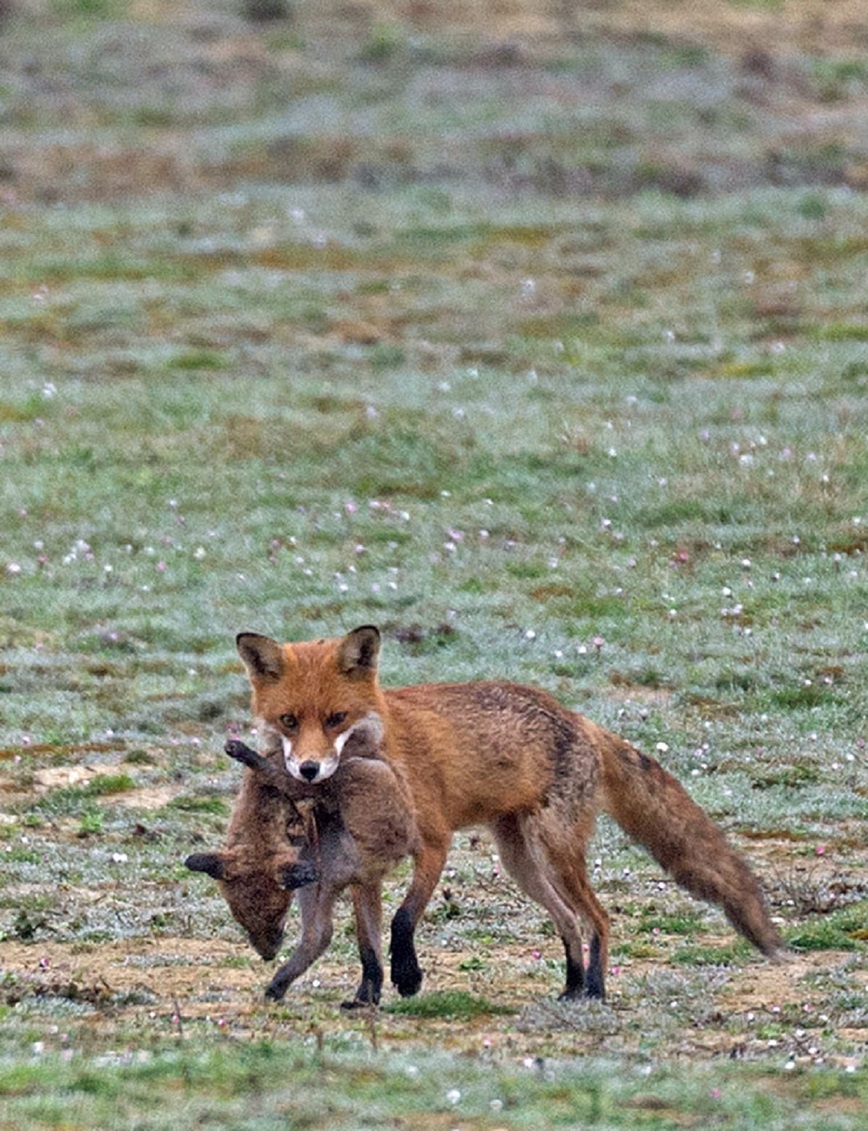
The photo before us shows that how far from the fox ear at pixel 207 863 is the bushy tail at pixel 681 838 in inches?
83.7

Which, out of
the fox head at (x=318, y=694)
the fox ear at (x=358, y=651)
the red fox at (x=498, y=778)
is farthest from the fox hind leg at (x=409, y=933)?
the fox ear at (x=358, y=651)

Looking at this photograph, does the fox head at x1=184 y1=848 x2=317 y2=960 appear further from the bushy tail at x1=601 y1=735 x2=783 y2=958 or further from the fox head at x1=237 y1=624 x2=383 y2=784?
the bushy tail at x1=601 y1=735 x2=783 y2=958

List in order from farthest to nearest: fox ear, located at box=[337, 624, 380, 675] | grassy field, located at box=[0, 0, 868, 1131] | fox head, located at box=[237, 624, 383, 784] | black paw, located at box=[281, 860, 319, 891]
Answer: fox ear, located at box=[337, 624, 380, 675] → fox head, located at box=[237, 624, 383, 784] → black paw, located at box=[281, 860, 319, 891] → grassy field, located at box=[0, 0, 868, 1131]

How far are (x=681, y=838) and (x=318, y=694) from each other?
1.95m

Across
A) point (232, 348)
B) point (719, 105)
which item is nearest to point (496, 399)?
point (232, 348)

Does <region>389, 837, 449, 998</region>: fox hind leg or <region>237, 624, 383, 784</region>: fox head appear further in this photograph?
<region>237, 624, 383, 784</region>: fox head

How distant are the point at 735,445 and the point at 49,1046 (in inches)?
584

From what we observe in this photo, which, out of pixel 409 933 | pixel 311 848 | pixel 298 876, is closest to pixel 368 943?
pixel 409 933

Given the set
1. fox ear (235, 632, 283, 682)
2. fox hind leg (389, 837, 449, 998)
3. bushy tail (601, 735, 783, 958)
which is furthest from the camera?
bushy tail (601, 735, 783, 958)

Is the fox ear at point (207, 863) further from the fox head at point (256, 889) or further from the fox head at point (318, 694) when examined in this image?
the fox head at point (318, 694)

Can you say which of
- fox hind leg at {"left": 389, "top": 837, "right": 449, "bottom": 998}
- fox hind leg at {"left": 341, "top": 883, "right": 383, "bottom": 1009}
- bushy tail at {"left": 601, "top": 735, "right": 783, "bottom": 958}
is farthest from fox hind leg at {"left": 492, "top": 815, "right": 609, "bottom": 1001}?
fox hind leg at {"left": 341, "top": 883, "right": 383, "bottom": 1009}

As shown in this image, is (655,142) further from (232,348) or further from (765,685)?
(765,685)

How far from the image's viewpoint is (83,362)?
2741 centimetres

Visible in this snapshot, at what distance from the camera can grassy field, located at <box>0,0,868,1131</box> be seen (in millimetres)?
8969
